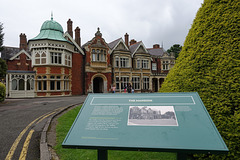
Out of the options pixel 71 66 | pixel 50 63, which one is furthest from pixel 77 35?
pixel 50 63

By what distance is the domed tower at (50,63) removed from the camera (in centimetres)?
2106

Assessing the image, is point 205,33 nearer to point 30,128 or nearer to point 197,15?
point 197,15

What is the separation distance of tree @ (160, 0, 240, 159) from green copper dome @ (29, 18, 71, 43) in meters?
21.9

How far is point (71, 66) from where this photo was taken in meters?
23.9

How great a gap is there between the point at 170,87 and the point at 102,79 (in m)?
23.3

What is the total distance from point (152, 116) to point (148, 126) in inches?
9.2

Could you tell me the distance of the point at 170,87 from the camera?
14.4 ft

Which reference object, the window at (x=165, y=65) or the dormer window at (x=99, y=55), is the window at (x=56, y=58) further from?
the window at (x=165, y=65)

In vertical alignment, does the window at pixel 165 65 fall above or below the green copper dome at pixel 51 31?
below

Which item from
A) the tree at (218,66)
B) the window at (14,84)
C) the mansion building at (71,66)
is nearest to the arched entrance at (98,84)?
the mansion building at (71,66)

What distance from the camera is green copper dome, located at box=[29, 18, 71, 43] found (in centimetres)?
2188

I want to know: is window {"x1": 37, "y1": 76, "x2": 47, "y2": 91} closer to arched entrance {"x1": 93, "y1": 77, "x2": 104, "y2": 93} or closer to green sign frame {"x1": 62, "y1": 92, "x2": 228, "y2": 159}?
arched entrance {"x1": 93, "y1": 77, "x2": 104, "y2": 93}

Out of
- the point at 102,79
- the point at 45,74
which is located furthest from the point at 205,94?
the point at 102,79

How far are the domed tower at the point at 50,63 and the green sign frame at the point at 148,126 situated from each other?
20.8m
